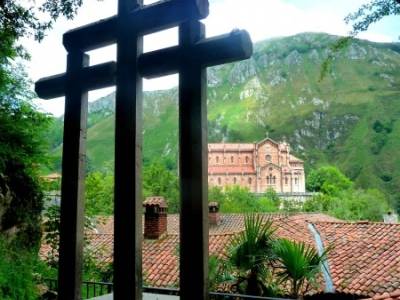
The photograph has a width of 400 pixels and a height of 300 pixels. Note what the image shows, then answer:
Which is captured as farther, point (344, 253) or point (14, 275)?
point (344, 253)

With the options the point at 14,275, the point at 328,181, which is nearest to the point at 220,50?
the point at 14,275

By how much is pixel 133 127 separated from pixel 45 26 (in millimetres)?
3135

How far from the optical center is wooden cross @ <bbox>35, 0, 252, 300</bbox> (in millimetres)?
1479

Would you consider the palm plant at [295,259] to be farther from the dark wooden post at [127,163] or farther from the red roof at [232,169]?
the red roof at [232,169]

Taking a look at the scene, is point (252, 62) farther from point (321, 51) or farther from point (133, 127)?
point (133, 127)

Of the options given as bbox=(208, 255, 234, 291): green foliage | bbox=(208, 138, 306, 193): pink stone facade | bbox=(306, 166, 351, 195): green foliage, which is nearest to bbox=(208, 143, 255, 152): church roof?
bbox=(208, 138, 306, 193): pink stone facade

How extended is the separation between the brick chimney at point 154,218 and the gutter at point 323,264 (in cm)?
626

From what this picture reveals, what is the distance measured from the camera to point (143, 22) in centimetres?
167

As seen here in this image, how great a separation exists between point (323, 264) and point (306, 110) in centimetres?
11264

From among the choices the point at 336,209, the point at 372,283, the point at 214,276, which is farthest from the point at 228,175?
the point at 214,276

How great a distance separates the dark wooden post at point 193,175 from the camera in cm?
145

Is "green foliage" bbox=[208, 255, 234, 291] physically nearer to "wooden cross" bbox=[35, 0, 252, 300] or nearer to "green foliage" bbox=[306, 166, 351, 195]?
"wooden cross" bbox=[35, 0, 252, 300]

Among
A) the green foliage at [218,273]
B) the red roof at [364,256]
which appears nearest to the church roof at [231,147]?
the red roof at [364,256]

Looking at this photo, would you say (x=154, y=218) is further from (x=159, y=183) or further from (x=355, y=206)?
(x=355, y=206)
